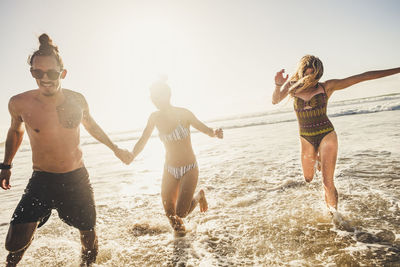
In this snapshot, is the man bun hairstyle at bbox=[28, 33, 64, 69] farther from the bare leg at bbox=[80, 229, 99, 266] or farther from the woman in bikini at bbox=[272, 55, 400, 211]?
the woman in bikini at bbox=[272, 55, 400, 211]

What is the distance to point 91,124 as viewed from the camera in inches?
141

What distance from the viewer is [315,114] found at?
4.03m

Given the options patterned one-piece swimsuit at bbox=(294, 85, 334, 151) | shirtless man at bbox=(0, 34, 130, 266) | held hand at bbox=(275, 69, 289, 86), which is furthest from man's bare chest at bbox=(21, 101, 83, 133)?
patterned one-piece swimsuit at bbox=(294, 85, 334, 151)

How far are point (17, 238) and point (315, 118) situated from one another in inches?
→ 169

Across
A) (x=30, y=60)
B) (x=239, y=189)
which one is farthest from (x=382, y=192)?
(x=30, y=60)

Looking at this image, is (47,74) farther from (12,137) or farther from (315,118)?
(315,118)

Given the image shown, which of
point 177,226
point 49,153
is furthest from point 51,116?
point 177,226

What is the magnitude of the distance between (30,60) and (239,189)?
489 centimetres

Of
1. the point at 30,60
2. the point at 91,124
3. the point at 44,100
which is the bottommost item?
the point at 91,124

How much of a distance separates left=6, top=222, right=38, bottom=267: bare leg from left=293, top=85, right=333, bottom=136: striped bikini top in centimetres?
407

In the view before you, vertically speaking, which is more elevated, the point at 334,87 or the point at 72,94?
the point at 72,94

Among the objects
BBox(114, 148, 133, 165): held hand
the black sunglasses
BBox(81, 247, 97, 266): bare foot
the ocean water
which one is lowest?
the ocean water

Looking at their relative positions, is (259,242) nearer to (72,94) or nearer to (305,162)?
(305,162)

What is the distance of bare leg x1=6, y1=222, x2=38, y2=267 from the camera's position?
8.62 feet
